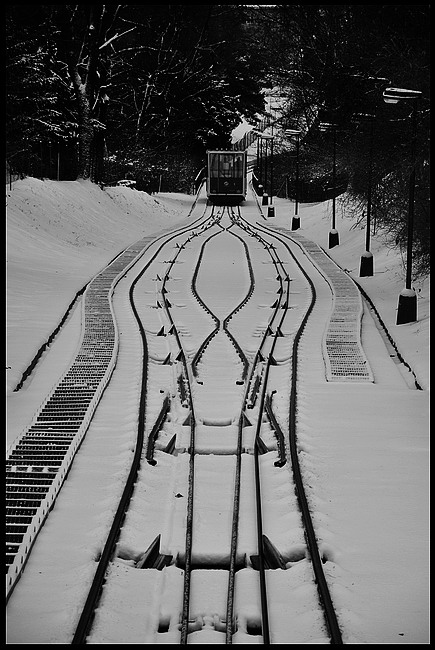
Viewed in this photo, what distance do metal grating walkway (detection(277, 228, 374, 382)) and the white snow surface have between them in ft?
0.90

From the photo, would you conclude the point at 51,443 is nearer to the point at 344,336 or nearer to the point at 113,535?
the point at 113,535

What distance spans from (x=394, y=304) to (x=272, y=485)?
11988 mm

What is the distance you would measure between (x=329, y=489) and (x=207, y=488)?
136cm

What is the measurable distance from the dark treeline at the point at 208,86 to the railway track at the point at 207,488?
608 cm

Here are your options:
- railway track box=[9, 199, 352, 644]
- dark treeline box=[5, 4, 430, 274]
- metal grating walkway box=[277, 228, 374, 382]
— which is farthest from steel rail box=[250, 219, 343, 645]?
dark treeline box=[5, 4, 430, 274]

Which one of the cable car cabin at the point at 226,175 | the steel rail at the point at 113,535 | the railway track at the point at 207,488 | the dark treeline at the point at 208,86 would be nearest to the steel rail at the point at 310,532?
the railway track at the point at 207,488

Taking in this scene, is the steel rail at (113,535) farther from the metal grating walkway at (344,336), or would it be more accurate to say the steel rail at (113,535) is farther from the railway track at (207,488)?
the metal grating walkway at (344,336)

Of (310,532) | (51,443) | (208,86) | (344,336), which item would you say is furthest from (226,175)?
(310,532)

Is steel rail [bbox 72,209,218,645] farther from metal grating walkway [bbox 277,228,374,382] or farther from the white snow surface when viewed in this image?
metal grating walkway [bbox 277,228,374,382]

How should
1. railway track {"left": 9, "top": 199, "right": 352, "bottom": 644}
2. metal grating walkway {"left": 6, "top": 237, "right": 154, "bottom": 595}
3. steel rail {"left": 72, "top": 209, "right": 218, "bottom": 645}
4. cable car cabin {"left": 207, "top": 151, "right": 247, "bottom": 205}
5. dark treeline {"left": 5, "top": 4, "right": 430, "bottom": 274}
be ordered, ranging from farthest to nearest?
cable car cabin {"left": 207, "top": 151, "right": 247, "bottom": 205} → dark treeline {"left": 5, "top": 4, "right": 430, "bottom": 274} → metal grating walkway {"left": 6, "top": 237, "right": 154, "bottom": 595} → railway track {"left": 9, "top": 199, "right": 352, "bottom": 644} → steel rail {"left": 72, "top": 209, "right": 218, "bottom": 645}

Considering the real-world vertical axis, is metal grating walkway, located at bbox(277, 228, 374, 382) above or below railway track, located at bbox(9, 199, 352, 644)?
above

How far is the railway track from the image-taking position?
21.6 ft

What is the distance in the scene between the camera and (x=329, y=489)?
9086 millimetres

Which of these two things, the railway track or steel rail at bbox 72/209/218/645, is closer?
steel rail at bbox 72/209/218/645
